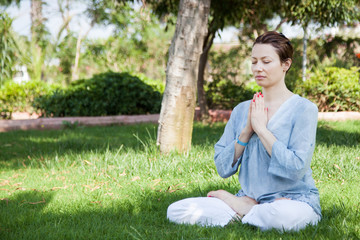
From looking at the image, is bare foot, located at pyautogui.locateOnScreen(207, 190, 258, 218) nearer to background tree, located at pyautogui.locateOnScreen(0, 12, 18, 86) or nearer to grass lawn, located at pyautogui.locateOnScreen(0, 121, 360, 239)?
grass lawn, located at pyautogui.locateOnScreen(0, 121, 360, 239)

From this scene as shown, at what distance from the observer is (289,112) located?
2.38 meters

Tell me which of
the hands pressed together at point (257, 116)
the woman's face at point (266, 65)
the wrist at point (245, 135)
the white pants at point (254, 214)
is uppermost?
the woman's face at point (266, 65)

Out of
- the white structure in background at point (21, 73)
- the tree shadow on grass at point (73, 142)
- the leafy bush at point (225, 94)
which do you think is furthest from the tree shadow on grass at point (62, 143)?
the leafy bush at point (225, 94)

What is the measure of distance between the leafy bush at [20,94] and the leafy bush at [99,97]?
2.88 ft

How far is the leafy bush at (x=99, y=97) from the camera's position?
952 cm

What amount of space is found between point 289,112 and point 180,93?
2345mm

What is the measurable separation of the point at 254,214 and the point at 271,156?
1.32ft

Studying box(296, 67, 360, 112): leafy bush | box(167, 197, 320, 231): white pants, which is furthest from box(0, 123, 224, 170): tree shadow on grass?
box(296, 67, 360, 112): leafy bush

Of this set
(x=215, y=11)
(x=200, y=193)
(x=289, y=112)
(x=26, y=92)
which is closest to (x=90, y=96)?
(x=26, y=92)

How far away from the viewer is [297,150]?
2309mm

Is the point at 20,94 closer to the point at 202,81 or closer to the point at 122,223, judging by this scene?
the point at 202,81

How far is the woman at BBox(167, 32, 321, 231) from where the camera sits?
7.58 feet

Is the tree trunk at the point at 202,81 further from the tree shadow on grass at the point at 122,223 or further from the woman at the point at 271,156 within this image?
the woman at the point at 271,156

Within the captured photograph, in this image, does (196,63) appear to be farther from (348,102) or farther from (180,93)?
(348,102)
